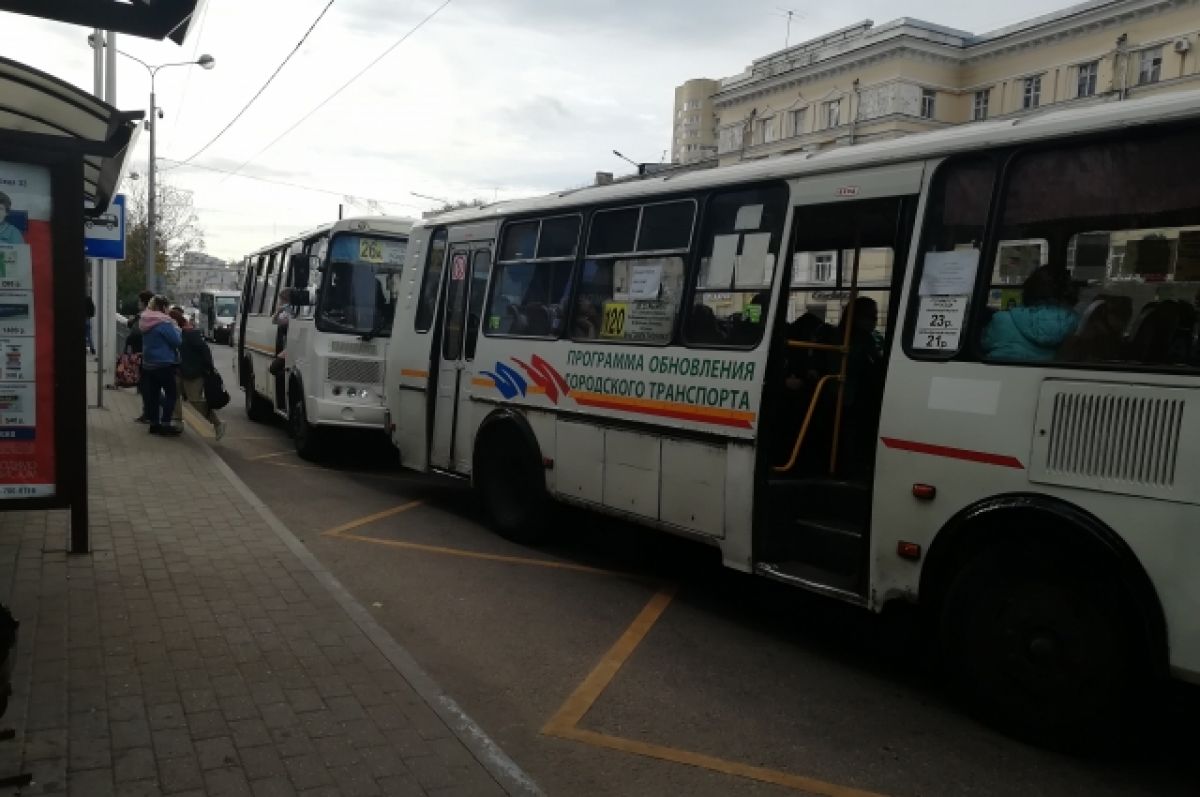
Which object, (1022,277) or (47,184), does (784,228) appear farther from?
(47,184)

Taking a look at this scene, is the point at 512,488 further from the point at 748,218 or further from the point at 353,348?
the point at 353,348

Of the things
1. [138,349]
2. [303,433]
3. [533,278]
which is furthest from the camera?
[138,349]

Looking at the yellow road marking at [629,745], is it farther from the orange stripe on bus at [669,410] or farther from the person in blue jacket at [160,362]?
the person in blue jacket at [160,362]

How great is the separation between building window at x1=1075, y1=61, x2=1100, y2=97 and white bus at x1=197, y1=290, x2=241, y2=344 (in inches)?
1617

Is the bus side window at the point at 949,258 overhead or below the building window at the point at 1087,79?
below

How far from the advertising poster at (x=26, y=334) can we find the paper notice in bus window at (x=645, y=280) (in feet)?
12.3

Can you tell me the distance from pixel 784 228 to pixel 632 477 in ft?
6.63

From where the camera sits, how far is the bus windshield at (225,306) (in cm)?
5059

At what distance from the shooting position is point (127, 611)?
5.54m

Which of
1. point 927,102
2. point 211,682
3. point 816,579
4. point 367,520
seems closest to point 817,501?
point 816,579

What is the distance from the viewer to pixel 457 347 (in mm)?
8992

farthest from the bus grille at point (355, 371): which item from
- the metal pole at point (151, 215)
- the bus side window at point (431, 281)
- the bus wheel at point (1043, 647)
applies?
the metal pole at point (151, 215)

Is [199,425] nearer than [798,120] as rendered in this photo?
Yes

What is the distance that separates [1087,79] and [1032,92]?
103 inches
